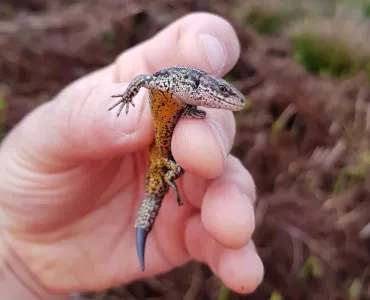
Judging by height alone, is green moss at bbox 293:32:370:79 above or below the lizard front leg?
below

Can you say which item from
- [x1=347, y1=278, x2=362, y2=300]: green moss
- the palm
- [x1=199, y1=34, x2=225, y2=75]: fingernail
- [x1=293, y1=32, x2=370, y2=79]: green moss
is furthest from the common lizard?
[x1=293, y1=32, x2=370, y2=79]: green moss

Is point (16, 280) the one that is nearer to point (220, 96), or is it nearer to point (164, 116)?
point (164, 116)

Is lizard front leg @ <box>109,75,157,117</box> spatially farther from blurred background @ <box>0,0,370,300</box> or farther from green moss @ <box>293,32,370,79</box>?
green moss @ <box>293,32,370,79</box>

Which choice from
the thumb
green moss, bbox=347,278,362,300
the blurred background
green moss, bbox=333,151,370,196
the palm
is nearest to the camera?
the thumb

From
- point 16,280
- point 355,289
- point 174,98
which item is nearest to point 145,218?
point 174,98

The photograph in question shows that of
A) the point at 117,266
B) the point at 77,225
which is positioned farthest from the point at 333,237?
the point at 77,225

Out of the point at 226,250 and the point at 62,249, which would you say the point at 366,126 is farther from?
the point at 62,249
